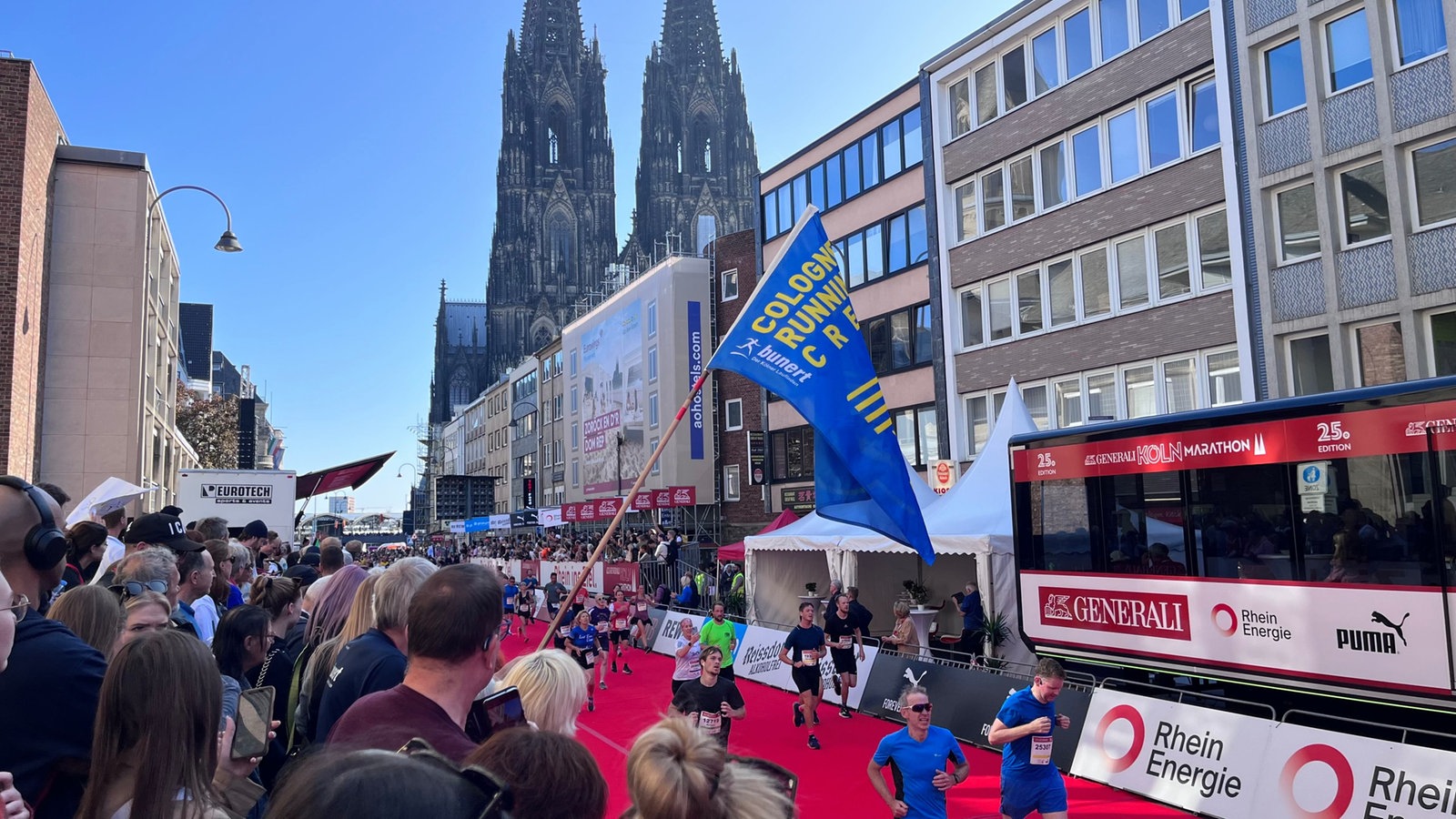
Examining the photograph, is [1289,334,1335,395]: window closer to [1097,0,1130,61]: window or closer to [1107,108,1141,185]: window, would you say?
[1107,108,1141,185]: window

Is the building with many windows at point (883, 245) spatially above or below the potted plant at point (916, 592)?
above

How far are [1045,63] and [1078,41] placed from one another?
43.9 inches

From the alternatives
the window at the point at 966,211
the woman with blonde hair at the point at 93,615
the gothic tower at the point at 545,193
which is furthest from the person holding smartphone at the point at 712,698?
the gothic tower at the point at 545,193

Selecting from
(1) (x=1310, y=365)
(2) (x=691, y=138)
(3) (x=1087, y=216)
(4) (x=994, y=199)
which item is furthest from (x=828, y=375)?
(2) (x=691, y=138)

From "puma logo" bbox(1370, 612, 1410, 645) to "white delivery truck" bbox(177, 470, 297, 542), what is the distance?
20137 millimetres

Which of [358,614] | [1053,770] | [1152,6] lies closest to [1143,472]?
[1053,770]

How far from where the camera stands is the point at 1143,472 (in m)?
13.4

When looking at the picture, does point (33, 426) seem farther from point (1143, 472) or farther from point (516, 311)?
point (516, 311)

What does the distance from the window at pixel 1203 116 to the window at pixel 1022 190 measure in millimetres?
4523

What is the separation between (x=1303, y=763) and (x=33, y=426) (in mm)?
28237

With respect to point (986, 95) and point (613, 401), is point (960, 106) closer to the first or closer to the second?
point (986, 95)

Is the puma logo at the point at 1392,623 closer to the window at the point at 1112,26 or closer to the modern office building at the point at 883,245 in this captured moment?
the window at the point at 1112,26

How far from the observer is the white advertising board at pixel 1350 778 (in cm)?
812

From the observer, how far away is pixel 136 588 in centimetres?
537
